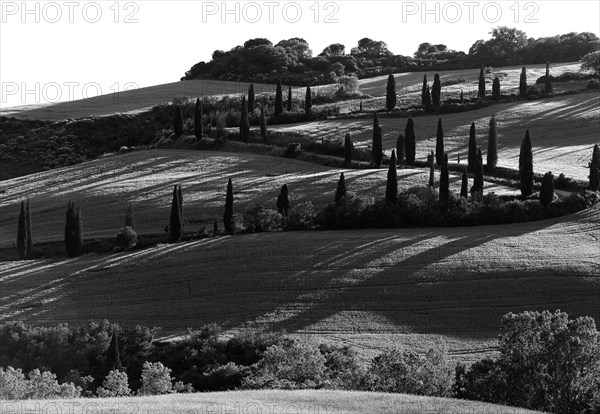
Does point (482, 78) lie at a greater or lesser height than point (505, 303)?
greater

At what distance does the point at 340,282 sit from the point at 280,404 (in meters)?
38.3

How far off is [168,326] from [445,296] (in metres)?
17.6

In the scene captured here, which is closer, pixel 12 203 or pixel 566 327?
pixel 566 327

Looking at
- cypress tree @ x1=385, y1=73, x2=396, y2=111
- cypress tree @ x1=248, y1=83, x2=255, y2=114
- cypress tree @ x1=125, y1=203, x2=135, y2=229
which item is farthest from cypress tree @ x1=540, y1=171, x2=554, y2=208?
cypress tree @ x1=248, y1=83, x2=255, y2=114

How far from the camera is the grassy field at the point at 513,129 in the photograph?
121 meters

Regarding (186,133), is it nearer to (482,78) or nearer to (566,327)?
(482,78)

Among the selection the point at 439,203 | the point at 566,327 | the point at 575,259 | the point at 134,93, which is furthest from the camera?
the point at 134,93

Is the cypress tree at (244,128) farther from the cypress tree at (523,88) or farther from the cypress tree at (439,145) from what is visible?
the cypress tree at (523,88)

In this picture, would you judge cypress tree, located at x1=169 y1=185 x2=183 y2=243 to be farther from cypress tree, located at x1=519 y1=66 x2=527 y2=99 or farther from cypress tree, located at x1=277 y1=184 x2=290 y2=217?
cypress tree, located at x1=519 y1=66 x2=527 y2=99

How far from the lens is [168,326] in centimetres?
7181

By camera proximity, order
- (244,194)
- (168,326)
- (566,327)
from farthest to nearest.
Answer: (244,194), (168,326), (566,327)

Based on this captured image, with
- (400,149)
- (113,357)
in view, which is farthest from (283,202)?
(113,357)

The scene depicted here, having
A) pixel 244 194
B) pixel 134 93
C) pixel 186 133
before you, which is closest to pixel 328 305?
pixel 244 194

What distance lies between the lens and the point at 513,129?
135m
